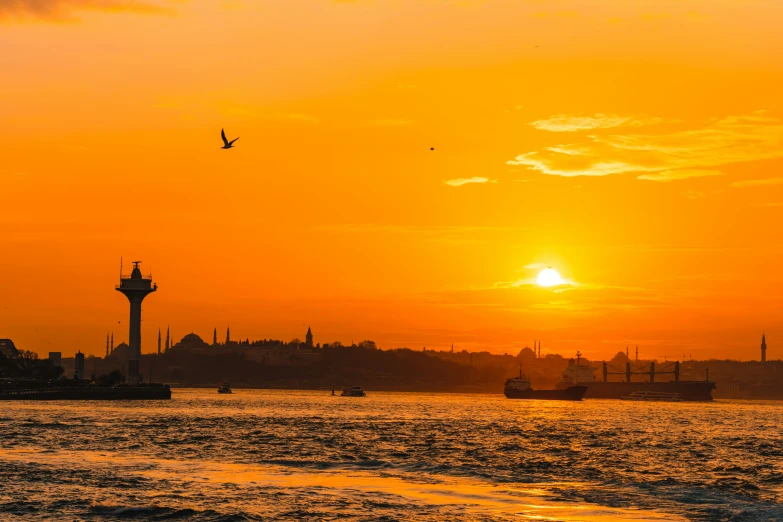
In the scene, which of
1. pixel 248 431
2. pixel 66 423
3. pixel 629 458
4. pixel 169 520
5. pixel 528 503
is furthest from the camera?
pixel 66 423

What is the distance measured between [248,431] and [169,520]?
5843cm

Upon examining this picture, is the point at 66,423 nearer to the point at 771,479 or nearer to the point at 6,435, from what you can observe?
the point at 6,435

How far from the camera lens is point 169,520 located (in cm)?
4225

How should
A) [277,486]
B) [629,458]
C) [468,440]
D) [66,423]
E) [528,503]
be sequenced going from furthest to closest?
[66,423]
[468,440]
[629,458]
[277,486]
[528,503]

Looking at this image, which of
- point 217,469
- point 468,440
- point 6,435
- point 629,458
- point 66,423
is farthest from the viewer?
point 66,423

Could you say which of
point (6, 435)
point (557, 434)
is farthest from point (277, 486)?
point (557, 434)

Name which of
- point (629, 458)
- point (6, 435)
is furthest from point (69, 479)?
point (629, 458)

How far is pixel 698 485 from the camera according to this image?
188 feet

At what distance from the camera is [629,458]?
74438 mm

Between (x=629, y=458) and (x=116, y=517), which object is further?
(x=629, y=458)

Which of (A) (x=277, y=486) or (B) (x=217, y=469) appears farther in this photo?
(B) (x=217, y=469)

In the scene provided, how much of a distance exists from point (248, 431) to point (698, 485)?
5287 cm

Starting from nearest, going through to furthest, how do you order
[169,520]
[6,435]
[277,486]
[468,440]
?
[169,520], [277,486], [6,435], [468,440]

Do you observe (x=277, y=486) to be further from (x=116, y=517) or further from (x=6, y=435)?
(x=6, y=435)
